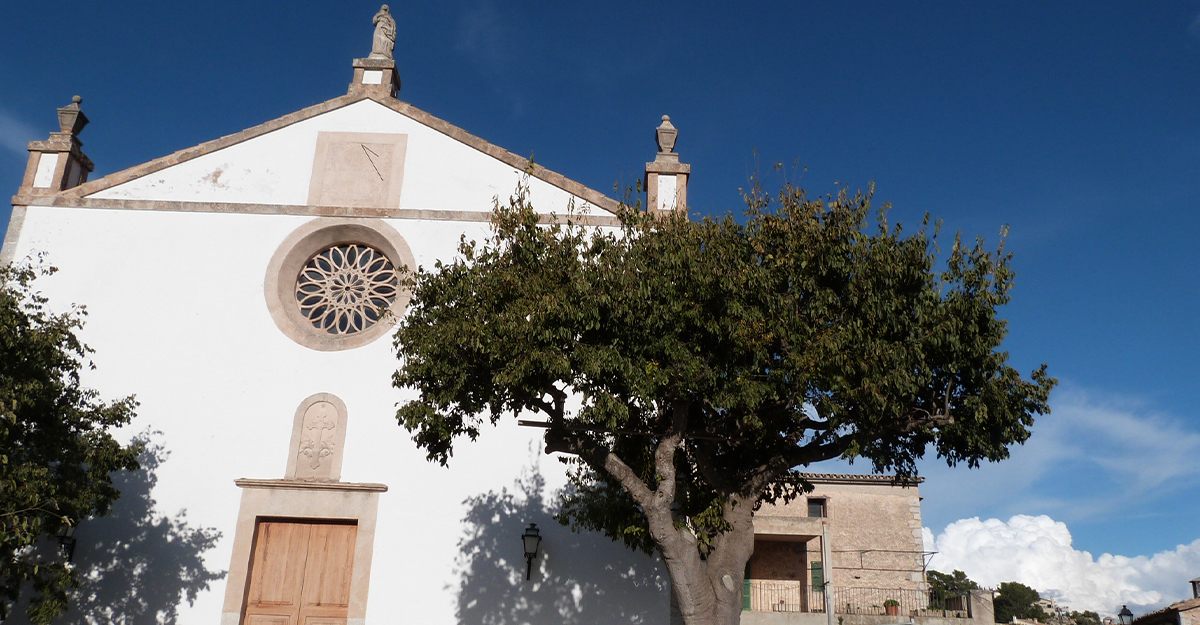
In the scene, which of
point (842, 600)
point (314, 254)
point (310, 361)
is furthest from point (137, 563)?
point (842, 600)

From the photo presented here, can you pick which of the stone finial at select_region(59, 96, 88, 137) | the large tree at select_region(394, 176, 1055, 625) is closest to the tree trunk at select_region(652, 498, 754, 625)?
the large tree at select_region(394, 176, 1055, 625)

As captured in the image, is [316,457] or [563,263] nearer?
[563,263]

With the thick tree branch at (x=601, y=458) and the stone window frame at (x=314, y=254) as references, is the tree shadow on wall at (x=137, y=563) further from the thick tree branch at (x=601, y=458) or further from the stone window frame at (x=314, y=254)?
the thick tree branch at (x=601, y=458)

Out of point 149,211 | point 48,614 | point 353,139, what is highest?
point 353,139

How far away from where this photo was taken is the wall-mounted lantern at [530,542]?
11.1m

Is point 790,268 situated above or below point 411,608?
above

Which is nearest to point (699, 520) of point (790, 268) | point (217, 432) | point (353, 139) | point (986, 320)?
point (790, 268)

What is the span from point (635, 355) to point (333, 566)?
5638 mm

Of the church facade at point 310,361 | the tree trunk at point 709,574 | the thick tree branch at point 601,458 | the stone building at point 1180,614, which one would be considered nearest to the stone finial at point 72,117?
the church facade at point 310,361

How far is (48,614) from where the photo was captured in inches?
367

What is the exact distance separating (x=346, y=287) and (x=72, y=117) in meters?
4.94

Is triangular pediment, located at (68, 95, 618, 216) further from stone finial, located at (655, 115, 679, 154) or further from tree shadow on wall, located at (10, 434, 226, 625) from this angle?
tree shadow on wall, located at (10, 434, 226, 625)

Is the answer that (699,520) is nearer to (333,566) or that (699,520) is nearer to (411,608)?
(411,608)

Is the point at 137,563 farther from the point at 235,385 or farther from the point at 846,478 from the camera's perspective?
the point at 846,478
